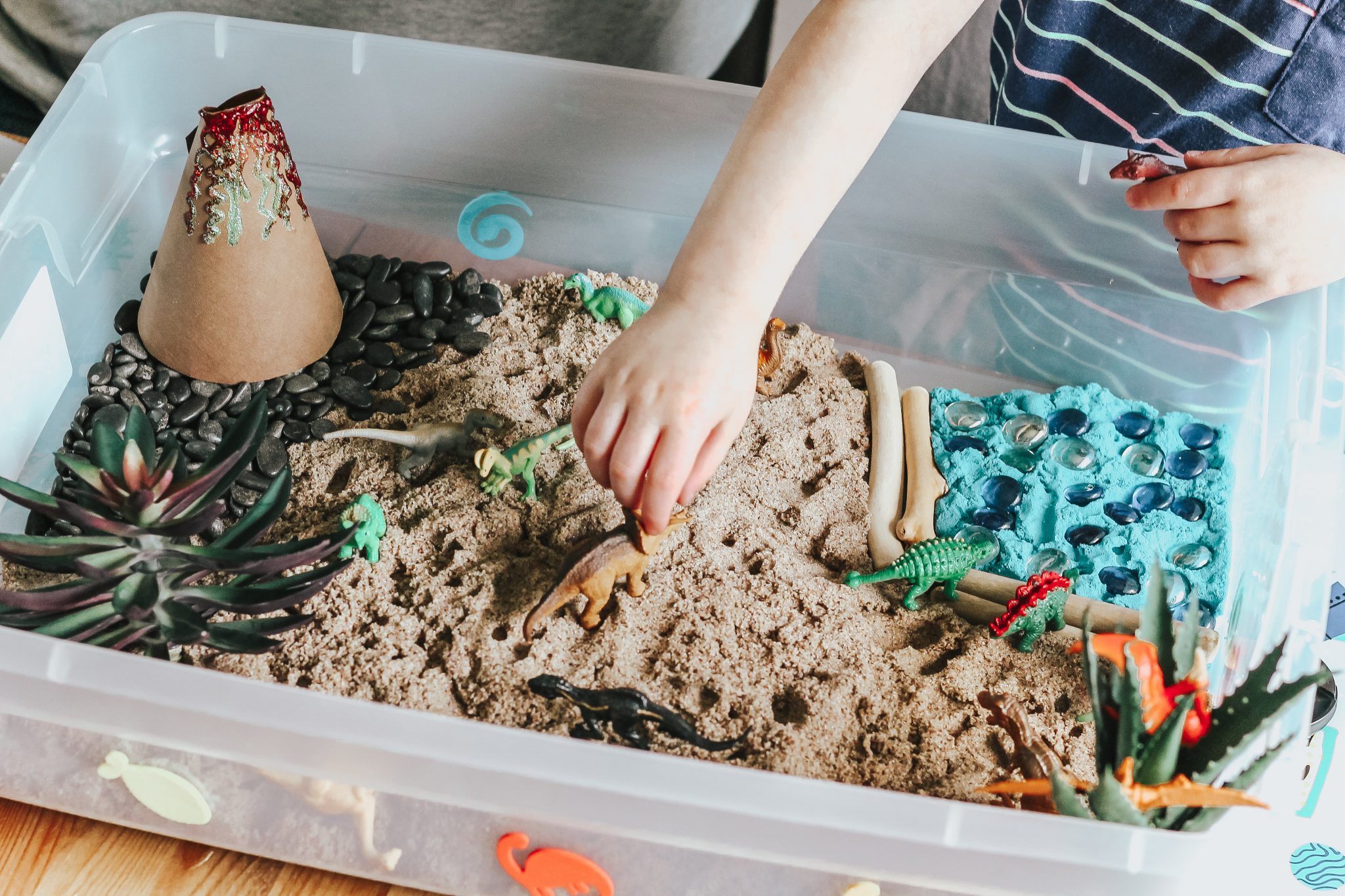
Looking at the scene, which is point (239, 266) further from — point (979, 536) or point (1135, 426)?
point (1135, 426)

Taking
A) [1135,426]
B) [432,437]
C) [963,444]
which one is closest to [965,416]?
[963,444]

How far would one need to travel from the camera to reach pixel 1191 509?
70 cm

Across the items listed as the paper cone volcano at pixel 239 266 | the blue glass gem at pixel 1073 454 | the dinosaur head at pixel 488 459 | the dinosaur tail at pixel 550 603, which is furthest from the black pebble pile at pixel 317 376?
the blue glass gem at pixel 1073 454

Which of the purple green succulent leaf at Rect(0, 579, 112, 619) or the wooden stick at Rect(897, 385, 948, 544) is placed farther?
the wooden stick at Rect(897, 385, 948, 544)

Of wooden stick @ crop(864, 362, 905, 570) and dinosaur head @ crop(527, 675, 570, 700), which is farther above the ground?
wooden stick @ crop(864, 362, 905, 570)

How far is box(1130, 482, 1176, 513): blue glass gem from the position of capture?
704 mm

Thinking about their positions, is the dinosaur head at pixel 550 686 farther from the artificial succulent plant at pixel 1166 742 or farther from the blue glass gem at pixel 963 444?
the blue glass gem at pixel 963 444

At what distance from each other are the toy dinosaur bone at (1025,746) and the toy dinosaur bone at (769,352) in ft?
0.90

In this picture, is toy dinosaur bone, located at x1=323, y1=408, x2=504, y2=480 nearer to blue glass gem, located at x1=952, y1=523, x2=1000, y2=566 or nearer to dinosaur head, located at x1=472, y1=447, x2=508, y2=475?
dinosaur head, located at x1=472, y1=447, x2=508, y2=475

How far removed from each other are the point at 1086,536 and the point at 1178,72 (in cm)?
38

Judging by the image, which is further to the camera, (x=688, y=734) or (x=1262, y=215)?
(x=1262, y=215)

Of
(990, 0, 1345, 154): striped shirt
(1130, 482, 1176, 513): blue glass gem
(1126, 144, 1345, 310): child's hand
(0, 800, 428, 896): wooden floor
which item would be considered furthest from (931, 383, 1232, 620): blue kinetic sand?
(0, 800, 428, 896): wooden floor

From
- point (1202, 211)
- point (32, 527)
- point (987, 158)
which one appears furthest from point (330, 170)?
point (1202, 211)

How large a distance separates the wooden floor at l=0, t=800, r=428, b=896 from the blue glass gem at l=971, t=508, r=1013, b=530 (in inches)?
16.4
